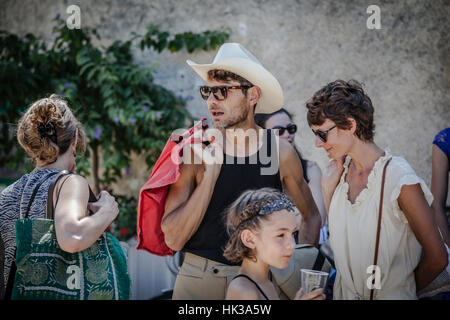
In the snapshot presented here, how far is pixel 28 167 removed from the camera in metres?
5.23

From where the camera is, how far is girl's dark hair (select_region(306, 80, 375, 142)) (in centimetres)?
236

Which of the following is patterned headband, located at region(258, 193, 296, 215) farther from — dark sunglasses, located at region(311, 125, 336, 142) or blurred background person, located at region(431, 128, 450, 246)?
blurred background person, located at region(431, 128, 450, 246)

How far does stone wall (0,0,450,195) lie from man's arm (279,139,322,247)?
2.13 meters

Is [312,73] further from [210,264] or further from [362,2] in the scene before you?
[210,264]

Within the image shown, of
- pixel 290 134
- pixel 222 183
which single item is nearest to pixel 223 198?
pixel 222 183

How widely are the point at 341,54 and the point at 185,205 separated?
3023 mm

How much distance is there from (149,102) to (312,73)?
1.74 m

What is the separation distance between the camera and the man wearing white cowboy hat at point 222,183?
2465 millimetres

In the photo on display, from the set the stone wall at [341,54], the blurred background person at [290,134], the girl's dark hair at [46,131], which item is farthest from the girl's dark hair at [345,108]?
the stone wall at [341,54]

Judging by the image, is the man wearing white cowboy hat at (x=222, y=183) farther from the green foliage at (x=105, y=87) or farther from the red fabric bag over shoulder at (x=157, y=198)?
the green foliage at (x=105, y=87)

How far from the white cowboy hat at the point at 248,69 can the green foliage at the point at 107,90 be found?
2.20 meters

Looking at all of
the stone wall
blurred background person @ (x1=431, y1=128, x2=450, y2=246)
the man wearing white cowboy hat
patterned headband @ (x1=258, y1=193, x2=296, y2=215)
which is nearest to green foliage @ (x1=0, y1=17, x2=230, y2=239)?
the stone wall
